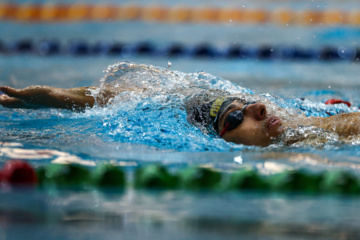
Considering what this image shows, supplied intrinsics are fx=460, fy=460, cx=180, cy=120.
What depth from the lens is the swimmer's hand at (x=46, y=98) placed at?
7.50 feet

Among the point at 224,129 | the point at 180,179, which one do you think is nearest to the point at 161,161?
the point at 180,179

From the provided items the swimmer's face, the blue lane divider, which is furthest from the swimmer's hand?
the blue lane divider

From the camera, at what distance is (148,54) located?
440 cm

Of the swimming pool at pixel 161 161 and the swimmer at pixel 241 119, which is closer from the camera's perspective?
the swimming pool at pixel 161 161

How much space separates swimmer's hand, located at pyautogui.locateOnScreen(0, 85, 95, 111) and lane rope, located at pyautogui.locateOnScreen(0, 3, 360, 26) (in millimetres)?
3521

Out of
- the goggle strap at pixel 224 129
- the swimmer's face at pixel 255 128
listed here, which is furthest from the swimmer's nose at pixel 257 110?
the goggle strap at pixel 224 129

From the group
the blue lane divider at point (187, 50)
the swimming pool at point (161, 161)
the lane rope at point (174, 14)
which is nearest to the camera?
the swimming pool at point (161, 161)

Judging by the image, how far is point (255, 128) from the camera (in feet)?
6.45

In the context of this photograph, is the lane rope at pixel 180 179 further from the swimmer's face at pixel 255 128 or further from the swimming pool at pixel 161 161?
the swimmer's face at pixel 255 128

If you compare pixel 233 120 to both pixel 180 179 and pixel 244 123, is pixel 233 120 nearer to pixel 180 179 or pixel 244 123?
pixel 244 123

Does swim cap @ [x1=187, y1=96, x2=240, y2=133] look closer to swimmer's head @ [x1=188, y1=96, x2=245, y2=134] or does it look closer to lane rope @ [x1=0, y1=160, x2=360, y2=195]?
swimmer's head @ [x1=188, y1=96, x2=245, y2=134]

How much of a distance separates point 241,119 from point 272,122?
132 millimetres

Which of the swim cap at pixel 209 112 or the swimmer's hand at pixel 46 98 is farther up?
the swimmer's hand at pixel 46 98

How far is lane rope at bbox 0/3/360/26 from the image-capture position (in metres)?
5.48
